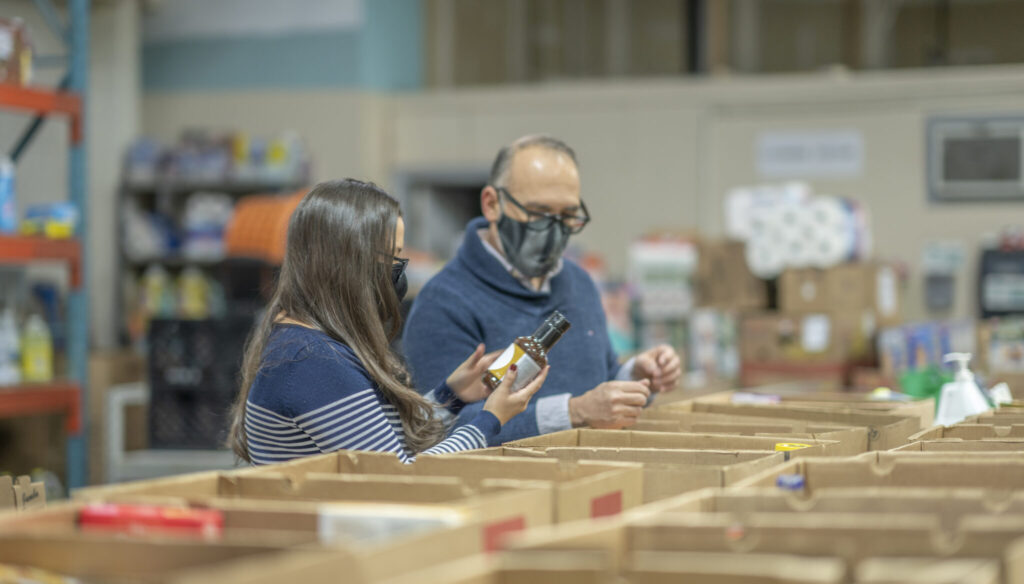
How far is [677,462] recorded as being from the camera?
6.54 ft

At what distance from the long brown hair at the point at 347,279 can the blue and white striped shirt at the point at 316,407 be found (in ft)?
0.18

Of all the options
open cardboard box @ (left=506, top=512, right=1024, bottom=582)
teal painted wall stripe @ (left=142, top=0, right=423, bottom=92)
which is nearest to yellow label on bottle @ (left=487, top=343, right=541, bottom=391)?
open cardboard box @ (left=506, top=512, right=1024, bottom=582)

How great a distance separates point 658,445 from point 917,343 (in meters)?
4.18

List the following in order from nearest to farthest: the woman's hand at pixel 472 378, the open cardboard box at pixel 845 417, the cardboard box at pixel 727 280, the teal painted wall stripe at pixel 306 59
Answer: the open cardboard box at pixel 845 417 < the woman's hand at pixel 472 378 < the cardboard box at pixel 727 280 < the teal painted wall stripe at pixel 306 59

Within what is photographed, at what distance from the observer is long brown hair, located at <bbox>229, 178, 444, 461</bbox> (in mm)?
2338

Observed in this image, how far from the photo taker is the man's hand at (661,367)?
9.86ft

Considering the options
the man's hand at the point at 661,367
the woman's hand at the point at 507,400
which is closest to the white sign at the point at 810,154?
the man's hand at the point at 661,367

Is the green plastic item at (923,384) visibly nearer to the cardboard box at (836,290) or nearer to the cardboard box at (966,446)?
the cardboard box at (966,446)

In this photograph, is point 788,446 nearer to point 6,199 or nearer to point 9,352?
point 6,199

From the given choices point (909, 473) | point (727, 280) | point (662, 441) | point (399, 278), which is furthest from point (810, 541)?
point (727, 280)

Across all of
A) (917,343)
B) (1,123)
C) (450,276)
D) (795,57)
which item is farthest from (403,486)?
(795,57)

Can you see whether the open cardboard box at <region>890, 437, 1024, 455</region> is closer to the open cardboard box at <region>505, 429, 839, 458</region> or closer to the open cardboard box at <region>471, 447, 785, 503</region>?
the open cardboard box at <region>505, 429, 839, 458</region>

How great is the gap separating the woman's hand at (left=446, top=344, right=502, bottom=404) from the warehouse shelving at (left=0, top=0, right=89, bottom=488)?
343 cm

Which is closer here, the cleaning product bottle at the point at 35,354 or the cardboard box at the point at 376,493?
the cardboard box at the point at 376,493
